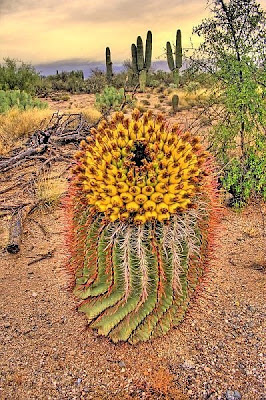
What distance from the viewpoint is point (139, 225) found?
3014 mm

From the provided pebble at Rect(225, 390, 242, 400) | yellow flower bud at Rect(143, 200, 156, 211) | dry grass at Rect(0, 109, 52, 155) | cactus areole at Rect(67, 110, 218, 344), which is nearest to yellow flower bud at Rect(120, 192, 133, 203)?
cactus areole at Rect(67, 110, 218, 344)

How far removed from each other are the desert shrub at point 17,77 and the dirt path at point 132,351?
56.6 feet

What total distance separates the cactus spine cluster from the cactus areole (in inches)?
879

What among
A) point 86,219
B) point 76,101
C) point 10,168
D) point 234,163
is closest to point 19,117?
point 10,168

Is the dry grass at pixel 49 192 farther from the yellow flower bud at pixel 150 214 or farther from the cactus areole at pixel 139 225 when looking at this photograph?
the yellow flower bud at pixel 150 214

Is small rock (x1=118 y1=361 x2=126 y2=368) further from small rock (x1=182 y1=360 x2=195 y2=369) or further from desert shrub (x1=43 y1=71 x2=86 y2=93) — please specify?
desert shrub (x1=43 y1=71 x2=86 y2=93)

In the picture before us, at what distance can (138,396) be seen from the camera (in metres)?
3.07

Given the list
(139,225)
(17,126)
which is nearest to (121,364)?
(139,225)

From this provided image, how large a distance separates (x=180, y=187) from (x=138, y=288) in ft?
2.51

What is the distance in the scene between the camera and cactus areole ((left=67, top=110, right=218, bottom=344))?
3.01 m

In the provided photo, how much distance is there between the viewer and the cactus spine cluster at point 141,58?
83.2 feet

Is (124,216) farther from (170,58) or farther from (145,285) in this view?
(170,58)

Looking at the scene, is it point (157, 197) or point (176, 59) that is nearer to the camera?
point (157, 197)

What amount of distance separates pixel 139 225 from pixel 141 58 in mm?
24349
